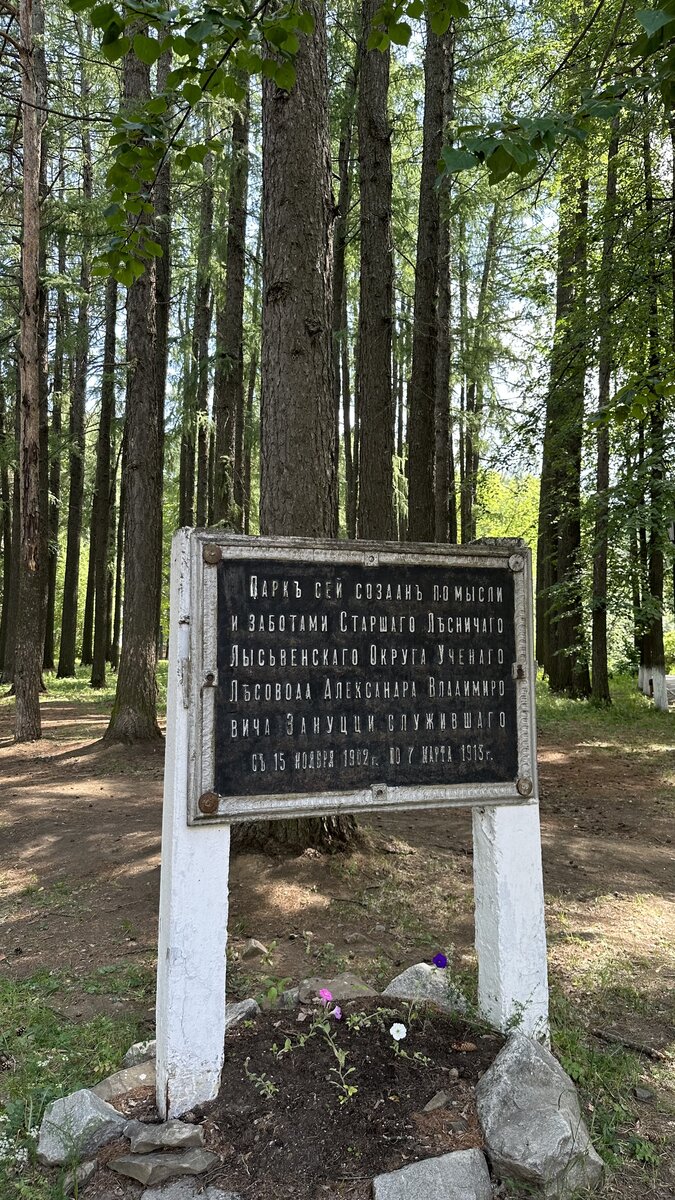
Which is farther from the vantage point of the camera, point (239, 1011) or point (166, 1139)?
point (239, 1011)

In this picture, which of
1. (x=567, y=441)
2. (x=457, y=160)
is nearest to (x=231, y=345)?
(x=567, y=441)

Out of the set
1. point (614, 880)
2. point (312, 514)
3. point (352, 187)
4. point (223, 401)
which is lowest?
point (614, 880)

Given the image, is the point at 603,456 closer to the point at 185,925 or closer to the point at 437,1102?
the point at 437,1102

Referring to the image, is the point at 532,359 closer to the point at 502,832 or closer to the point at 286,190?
the point at 286,190

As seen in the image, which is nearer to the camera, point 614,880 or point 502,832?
point 502,832

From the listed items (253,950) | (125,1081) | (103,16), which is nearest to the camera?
(103,16)

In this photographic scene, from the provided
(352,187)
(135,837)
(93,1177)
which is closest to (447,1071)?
(93,1177)

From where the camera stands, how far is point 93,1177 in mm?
2316

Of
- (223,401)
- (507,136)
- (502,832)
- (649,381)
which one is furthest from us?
(223,401)

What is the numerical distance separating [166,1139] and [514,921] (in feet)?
4.76

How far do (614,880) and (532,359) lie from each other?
43.5 feet

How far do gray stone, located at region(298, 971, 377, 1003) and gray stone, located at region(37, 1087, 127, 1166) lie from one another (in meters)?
0.96

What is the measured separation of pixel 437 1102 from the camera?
257 centimetres

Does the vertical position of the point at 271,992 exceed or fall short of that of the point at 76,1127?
it exceeds it
